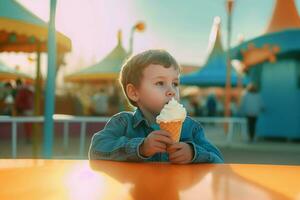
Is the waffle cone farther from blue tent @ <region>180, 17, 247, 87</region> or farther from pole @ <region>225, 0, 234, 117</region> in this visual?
blue tent @ <region>180, 17, 247, 87</region>

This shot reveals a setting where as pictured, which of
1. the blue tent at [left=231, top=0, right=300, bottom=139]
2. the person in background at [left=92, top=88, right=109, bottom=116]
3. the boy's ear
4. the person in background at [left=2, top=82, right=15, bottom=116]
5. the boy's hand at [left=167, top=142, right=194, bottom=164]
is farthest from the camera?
the person in background at [left=92, top=88, right=109, bottom=116]

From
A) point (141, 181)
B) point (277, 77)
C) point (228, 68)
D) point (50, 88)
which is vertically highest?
point (228, 68)

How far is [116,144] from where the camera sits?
55.9 inches

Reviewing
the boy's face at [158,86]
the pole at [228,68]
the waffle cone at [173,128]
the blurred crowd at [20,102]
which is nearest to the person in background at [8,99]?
the blurred crowd at [20,102]

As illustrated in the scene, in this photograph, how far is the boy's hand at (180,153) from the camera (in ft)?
4.07

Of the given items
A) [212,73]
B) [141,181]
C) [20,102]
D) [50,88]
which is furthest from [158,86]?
[212,73]

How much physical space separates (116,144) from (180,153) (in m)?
0.24

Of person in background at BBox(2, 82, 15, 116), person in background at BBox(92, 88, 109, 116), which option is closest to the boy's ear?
person in background at BBox(2, 82, 15, 116)

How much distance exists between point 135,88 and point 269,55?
10887 millimetres

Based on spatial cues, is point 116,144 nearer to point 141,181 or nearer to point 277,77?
point 141,181

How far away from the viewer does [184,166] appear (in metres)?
1.16

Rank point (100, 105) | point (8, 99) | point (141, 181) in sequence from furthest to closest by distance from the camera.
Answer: point (100, 105), point (8, 99), point (141, 181)

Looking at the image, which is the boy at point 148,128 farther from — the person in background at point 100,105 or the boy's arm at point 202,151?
the person in background at point 100,105

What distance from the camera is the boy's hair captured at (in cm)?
152
